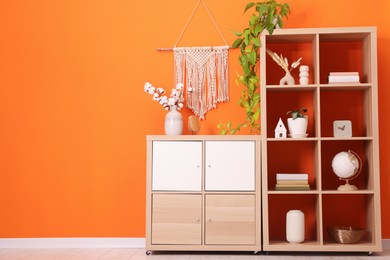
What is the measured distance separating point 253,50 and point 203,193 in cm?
110

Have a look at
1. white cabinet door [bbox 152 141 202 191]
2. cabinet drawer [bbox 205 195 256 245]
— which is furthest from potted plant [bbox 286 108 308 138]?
white cabinet door [bbox 152 141 202 191]

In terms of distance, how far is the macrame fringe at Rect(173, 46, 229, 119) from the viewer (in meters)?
4.16

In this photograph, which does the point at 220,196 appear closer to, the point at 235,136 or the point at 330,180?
the point at 235,136

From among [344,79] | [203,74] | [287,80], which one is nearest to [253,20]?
[287,80]

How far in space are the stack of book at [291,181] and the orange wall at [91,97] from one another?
66 centimetres

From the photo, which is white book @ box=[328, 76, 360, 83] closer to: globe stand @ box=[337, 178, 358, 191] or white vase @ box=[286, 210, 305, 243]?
globe stand @ box=[337, 178, 358, 191]

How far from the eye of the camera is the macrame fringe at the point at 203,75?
4.16 metres

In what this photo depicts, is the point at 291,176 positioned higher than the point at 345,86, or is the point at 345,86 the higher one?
the point at 345,86

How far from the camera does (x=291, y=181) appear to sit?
3.75m

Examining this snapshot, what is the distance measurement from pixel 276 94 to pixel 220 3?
0.85 m

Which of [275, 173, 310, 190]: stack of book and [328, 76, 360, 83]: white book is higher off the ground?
[328, 76, 360, 83]: white book

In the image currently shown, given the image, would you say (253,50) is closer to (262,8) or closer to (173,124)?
(262,8)

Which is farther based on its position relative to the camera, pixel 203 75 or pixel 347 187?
pixel 203 75

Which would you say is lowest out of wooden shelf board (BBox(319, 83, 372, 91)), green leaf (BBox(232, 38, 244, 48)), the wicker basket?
the wicker basket
